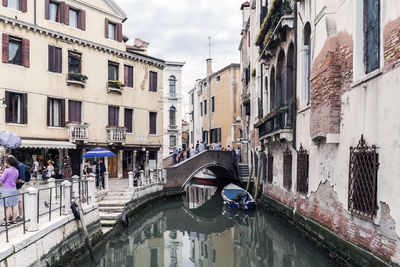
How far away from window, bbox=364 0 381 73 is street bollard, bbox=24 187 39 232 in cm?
591

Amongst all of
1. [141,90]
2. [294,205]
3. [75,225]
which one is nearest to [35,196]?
[75,225]

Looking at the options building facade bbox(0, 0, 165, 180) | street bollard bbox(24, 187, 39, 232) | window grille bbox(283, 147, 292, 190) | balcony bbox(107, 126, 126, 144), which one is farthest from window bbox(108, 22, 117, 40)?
street bollard bbox(24, 187, 39, 232)

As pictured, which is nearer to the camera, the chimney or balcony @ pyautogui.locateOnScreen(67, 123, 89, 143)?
balcony @ pyautogui.locateOnScreen(67, 123, 89, 143)

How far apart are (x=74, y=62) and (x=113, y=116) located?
10.3ft

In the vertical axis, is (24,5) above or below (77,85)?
above

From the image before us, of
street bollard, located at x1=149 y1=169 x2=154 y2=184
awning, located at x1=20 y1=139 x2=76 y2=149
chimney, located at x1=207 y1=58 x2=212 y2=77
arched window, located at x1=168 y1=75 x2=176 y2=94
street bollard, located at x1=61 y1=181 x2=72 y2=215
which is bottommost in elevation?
street bollard, located at x1=149 y1=169 x2=154 y2=184

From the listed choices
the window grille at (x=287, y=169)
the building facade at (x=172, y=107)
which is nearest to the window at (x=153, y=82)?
the building facade at (x=172, y=107)

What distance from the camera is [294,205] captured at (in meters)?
10.6

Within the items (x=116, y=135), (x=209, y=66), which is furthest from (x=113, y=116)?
(x=209, y=66)

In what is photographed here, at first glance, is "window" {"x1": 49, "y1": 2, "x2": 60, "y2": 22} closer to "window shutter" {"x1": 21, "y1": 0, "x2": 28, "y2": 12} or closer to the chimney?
"window shutter" {"x1": 21, "y1": 0, "x2": 28, "y2": 12}

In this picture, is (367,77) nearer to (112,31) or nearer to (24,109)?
(24,109)

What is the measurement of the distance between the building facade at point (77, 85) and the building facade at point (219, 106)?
8.70m

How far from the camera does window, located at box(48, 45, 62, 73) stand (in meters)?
15.0

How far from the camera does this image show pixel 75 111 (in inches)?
633
